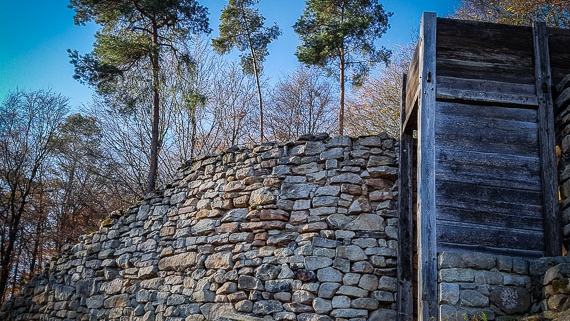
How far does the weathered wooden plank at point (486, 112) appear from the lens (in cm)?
588

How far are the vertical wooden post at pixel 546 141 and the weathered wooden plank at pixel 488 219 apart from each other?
0.46 feet

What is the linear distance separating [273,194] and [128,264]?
10.2 ft

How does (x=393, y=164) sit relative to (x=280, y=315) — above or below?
above

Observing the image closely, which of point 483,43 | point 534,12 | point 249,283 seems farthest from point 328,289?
point 534,12

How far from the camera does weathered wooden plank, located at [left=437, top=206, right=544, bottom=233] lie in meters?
5.47

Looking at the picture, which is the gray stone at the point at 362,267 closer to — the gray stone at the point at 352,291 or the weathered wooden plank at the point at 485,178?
the gray stone at the point at 352,291

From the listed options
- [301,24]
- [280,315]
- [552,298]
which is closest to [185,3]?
[301,24]

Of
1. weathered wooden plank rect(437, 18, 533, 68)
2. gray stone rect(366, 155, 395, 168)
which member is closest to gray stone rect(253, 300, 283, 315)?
gray stone rect(366, 155, 395, 168)

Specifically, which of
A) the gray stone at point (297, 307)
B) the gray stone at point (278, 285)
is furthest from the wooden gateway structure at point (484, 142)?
the gray stone at point (278, 285)

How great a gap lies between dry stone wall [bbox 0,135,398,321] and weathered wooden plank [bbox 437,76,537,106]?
1.71 m

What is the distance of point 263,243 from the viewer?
7496mm

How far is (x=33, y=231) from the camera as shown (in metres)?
15.7

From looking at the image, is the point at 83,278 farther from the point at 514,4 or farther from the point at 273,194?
the point at 514,4

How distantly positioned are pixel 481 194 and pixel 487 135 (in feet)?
2.31
